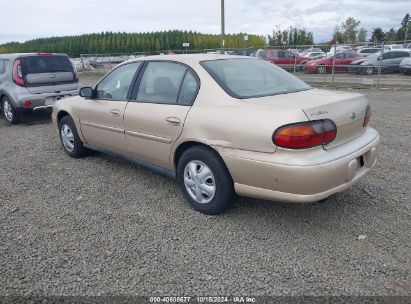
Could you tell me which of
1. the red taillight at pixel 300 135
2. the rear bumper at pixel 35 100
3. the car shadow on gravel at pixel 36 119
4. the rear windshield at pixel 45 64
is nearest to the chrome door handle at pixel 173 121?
the red taillight at pixel 300 135

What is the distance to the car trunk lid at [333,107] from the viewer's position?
284 centimetres

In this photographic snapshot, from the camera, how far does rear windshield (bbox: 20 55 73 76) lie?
25.2 feet

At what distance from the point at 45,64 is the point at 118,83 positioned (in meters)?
4.47

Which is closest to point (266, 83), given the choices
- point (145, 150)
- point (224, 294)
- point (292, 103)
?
point (292, 103)

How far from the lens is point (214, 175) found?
320 centimetres

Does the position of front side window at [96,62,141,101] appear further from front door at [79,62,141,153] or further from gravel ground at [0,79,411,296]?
gravel ground at [0,79,411,296]

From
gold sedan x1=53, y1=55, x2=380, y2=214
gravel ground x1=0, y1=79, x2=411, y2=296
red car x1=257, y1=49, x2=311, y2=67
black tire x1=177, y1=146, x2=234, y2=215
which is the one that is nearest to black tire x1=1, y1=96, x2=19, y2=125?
gravel ground x1=0, y1=79, x2=411, y2=296

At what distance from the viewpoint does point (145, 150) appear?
3.89 m

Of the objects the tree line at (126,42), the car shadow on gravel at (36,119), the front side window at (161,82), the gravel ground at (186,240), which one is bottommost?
the gravel ground at (186,240)

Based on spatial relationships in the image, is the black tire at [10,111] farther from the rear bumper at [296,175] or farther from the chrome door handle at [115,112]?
the rear bumper at [296,175]

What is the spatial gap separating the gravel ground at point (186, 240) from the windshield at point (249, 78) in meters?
1.18

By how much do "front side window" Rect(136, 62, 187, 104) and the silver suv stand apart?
4668mm

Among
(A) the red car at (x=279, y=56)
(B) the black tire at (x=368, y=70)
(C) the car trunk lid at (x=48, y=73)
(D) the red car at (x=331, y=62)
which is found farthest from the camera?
(A) the red car at (x=279, y=56)

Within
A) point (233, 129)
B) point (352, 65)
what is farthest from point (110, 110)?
point (352, 65)
